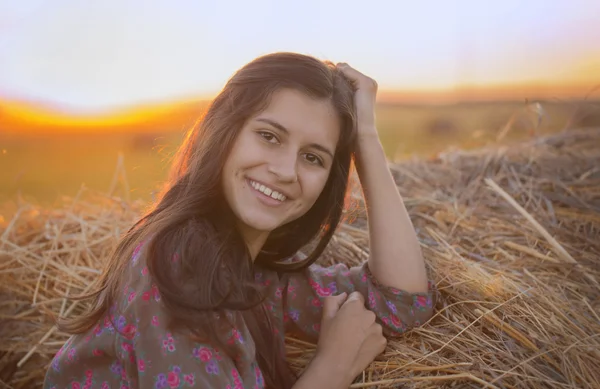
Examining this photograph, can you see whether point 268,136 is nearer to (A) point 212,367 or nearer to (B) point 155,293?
(B) point 155,293

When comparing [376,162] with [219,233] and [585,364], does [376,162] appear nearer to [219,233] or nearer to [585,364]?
[219,233]

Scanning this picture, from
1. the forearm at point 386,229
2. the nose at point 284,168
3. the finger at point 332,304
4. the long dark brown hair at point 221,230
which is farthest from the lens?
the forearm at point 386,229

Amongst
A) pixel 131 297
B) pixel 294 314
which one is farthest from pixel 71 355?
pixel 294 314

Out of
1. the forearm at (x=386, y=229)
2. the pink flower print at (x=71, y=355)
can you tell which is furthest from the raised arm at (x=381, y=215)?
the pink flower print at (x=71, y=355)

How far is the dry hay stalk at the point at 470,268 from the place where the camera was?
185 cm

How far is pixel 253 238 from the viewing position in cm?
213

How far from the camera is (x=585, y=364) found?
1.77 metres

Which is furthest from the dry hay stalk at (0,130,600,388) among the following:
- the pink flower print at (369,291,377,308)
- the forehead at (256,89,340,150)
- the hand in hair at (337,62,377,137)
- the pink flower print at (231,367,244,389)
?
the forehead at (256,89,340,150)

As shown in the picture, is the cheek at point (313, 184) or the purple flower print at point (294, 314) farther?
the purple flower print at point (294, 314)

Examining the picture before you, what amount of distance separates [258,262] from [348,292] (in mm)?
418

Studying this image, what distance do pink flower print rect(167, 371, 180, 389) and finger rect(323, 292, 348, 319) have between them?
0.74m

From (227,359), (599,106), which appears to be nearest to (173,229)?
(227,359)

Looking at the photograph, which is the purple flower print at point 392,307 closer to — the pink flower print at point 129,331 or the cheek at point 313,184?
the cheek at point 313,184

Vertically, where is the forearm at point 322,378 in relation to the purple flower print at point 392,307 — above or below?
below
